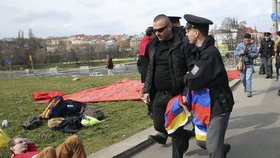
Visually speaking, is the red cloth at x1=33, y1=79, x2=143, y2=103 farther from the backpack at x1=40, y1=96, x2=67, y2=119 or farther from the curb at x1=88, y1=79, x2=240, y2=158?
the curb at x1=88, y1=79, x2=240, y2=158

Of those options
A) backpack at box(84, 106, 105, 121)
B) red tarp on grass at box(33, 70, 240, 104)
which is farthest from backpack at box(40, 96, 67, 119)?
red tarp on grass at box(33, 70, 240, 104)

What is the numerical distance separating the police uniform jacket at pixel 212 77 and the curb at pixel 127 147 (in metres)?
1.97

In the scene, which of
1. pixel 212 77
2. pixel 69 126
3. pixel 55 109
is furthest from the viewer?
pixel 55 109

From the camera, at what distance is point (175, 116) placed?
4.33 m

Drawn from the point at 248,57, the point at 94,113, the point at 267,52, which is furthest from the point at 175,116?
the point at 267,52

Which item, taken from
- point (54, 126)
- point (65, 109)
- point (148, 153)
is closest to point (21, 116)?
point (65, 109)

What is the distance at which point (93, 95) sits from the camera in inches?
487

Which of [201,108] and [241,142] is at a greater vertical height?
[201,108]

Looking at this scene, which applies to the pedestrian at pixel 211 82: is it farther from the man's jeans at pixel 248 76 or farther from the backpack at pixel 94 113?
the man's jeans at pixel 248 76

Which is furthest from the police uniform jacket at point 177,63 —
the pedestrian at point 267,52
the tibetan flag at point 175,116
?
the pedestrian at point 267,52

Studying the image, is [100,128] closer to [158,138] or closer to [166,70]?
[158,138]

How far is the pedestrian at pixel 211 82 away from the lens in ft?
12.2

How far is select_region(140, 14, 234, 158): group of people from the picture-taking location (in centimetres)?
372

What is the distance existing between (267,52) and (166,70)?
1218 centimetres
